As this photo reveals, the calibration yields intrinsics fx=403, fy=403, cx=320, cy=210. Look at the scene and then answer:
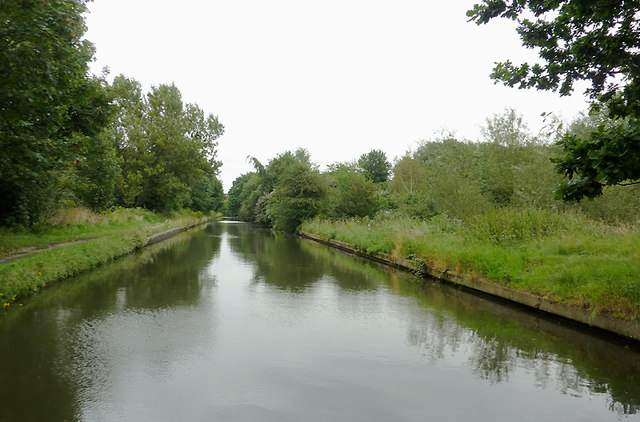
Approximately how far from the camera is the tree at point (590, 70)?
5609mm

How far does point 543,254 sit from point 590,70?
179 inches

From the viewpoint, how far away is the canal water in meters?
4.11

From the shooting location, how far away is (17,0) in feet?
25.8

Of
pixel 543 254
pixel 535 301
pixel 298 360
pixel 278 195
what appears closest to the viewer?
pixel 298 360

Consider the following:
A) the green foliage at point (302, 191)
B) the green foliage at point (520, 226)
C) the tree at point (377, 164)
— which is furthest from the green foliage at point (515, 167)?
the tree at point (377, 164)

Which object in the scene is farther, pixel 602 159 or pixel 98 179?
pixel 98 179

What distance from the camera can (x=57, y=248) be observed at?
44.7ft

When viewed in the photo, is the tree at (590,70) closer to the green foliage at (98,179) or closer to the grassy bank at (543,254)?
the grassy bank at (543,254)

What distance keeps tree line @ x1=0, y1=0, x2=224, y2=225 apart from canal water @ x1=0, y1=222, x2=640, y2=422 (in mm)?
3791

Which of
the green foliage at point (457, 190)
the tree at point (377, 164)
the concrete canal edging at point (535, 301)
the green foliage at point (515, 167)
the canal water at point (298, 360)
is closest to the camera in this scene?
the canal water at point (298, 360)

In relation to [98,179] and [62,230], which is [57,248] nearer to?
[62,230]

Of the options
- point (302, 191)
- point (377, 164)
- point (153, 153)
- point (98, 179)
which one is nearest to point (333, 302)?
point (98, 179)

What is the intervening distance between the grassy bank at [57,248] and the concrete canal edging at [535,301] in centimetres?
1060

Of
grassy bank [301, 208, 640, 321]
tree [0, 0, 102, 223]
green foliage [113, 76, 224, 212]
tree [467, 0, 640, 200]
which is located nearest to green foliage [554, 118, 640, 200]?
tree [467, 0, 640, 200]
